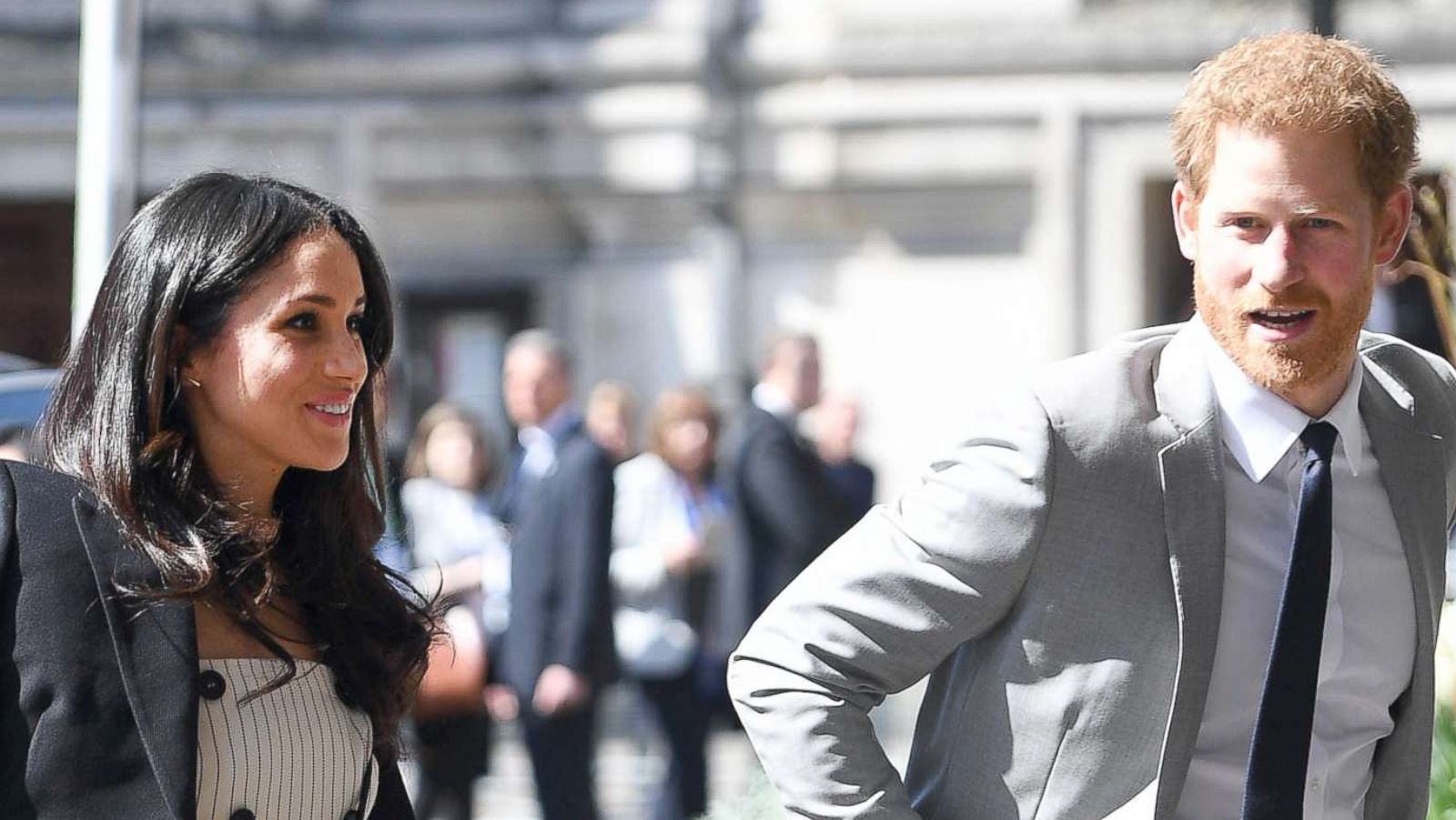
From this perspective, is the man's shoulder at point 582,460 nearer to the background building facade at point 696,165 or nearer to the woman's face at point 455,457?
the woman's face at point 455,457

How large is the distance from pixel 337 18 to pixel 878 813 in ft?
32.7

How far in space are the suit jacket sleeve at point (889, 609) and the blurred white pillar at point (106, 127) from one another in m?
2.61

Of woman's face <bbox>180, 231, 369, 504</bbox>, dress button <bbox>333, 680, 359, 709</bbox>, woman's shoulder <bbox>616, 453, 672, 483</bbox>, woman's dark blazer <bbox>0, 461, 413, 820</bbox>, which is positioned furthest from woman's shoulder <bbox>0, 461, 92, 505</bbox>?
woman's shoulder <bbox>616, 453, 672, 483</bbox>

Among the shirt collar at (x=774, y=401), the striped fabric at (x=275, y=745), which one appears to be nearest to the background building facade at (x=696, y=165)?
the shirt collar at (x=774, y=401)

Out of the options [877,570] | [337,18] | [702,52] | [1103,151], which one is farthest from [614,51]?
[877,570]

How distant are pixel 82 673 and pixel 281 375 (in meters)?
0.42

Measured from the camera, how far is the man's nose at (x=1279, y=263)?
7.59ft

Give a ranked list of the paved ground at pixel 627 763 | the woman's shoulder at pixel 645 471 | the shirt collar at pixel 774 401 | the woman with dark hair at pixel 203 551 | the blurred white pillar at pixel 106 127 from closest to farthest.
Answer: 1. the woman with dark hair at pixel 203 551
2. the blurred white pillar at pixel 106 127
3. the shirt collar at pixel 774 401
4. the woman's shoulder at pixel 645 471
5. the paved ground at pixel 627 763

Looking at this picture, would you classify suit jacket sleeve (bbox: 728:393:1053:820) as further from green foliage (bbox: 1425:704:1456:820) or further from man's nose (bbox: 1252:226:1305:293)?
green foliage (bbox: 1425:704:1456:820)

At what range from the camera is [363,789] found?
9.09 ft

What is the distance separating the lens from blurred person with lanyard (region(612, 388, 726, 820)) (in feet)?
25.7

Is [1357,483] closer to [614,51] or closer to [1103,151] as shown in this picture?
[1103,151]

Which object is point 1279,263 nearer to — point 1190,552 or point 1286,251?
point 1286,251

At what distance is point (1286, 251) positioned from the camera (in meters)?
2.32
